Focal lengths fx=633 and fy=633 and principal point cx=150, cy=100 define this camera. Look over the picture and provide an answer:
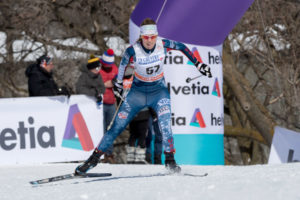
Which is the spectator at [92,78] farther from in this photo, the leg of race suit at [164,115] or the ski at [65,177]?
the leg of race suit at [164,115]

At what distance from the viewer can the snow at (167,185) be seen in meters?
5.23

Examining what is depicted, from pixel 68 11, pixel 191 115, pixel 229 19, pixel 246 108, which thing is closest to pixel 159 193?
pixel 191 115

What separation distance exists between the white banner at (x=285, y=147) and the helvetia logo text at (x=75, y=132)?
2.67m

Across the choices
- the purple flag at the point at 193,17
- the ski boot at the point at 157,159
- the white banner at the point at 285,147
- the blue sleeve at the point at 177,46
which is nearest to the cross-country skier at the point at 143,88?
the blue sleeve at the point at 177,46

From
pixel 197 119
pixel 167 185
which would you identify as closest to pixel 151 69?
pixel 167 185

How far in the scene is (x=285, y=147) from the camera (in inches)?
358

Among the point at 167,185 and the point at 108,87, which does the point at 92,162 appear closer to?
the point at 167,185

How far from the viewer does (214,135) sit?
8953 millimetres

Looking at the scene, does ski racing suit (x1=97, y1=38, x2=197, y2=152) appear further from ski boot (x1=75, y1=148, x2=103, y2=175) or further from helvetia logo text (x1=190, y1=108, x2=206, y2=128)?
helvetia logo text (x1=190, y1=108, x2=206, y2=128)

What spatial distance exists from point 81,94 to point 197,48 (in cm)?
188

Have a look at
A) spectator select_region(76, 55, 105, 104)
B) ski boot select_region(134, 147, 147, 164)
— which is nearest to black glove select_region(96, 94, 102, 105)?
spectator select_region(76, 55, 105, 104)

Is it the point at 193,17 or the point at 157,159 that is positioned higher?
the point at 193,17

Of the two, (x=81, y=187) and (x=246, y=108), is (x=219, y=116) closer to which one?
(x=81, y=187)

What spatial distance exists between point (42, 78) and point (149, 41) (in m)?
2.76
